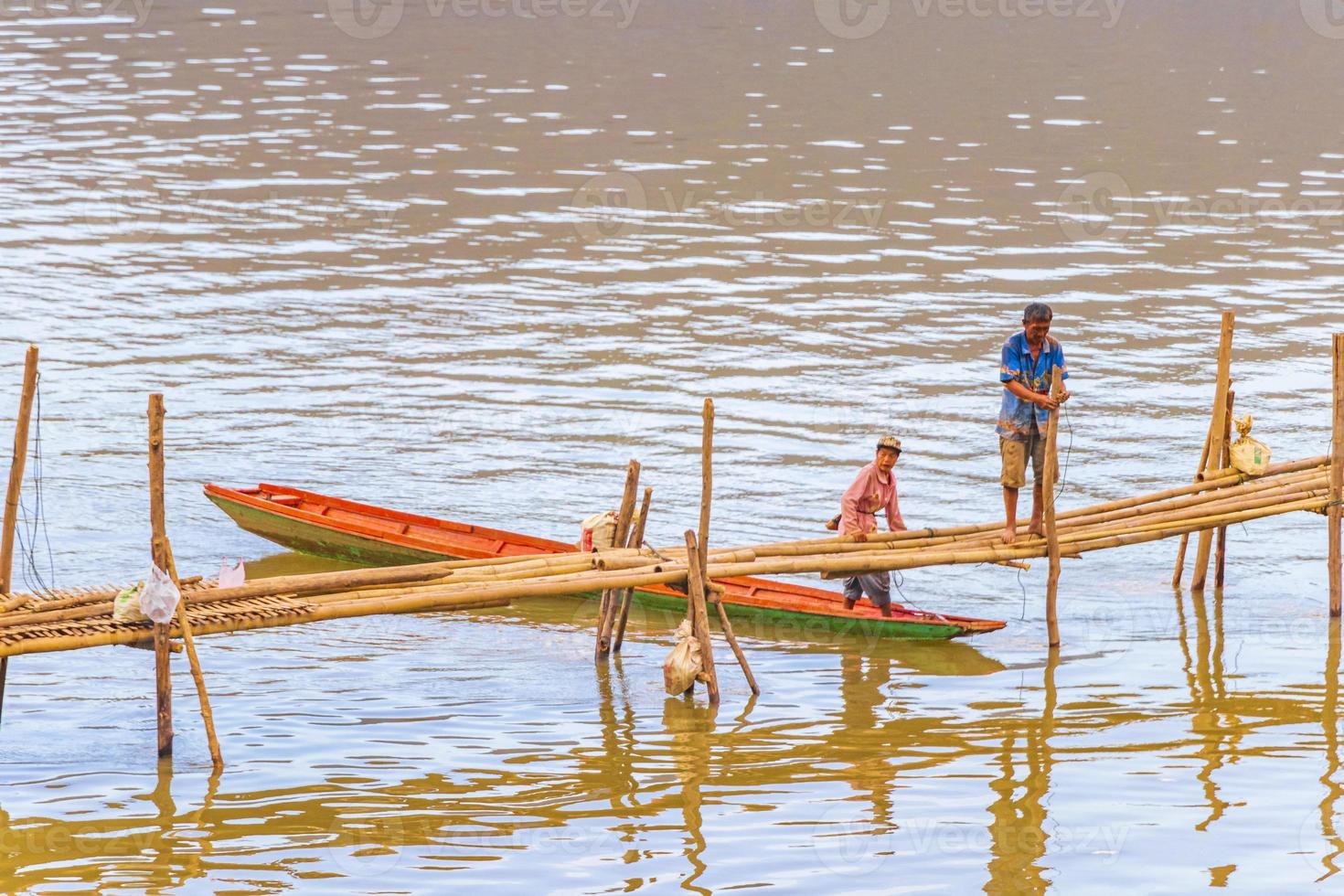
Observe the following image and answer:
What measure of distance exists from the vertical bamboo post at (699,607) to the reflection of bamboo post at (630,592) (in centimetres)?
72

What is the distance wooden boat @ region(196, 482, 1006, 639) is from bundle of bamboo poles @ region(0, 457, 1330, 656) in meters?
0.89

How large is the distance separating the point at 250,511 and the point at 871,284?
11190 millimetres

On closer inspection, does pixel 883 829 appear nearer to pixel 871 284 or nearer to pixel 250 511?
pixel 250 511

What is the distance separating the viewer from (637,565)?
1132 cm

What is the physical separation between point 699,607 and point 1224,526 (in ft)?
14.8

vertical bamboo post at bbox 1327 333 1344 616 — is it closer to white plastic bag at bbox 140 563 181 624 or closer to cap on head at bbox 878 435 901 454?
cap on head at bbox 878 435 901 454

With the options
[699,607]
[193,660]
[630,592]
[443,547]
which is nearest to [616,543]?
[630,592]

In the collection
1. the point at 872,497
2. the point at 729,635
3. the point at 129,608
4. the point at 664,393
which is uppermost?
the point at 664,393

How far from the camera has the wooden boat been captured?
1285 centimetres

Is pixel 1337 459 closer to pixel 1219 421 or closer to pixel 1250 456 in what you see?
pixel 1250 456

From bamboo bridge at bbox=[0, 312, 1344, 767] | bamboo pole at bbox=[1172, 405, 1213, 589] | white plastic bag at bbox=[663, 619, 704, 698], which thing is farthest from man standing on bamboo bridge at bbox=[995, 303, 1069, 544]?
white plastic bag at bbox=[663, 619, 704, 698]

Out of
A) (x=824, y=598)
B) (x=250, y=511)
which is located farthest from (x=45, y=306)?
(x=824, y=598)

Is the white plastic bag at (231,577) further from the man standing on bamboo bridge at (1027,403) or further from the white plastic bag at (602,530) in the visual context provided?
the man standing on bamboo bridge at (1027,403)

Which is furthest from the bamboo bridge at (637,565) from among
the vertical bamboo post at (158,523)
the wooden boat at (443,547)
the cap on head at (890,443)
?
the wooden boat at (443,547)
